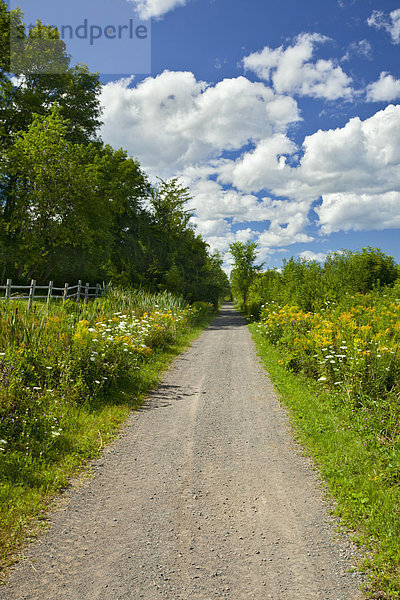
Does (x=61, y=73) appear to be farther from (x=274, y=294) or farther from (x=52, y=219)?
(x=274, y=294)

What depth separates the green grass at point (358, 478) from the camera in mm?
2721

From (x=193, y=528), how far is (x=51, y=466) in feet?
6.25

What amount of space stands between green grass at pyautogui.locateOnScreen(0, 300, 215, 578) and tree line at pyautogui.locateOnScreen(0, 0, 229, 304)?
691 inches

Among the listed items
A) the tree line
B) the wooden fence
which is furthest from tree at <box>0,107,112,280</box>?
the wooden fence

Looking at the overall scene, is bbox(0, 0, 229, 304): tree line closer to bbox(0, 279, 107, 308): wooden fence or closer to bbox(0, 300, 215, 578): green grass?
bbox(0, 279, 107, 308): wooden fence

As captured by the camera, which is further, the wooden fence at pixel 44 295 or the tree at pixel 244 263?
the tree at pixel 244 263

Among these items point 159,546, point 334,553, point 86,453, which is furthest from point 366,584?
point 86,453

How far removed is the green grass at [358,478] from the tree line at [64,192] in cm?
1948

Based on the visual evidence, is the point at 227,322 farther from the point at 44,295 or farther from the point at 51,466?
the point at 51,466

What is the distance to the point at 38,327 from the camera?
22.9 feet

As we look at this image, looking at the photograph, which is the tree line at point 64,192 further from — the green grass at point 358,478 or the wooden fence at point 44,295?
the green grass at point 358,478

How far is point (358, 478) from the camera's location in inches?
151

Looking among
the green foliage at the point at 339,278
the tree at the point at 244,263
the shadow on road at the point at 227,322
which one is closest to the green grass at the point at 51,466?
the green foliage at the point at 339,278

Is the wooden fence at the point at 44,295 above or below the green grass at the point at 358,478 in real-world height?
above
